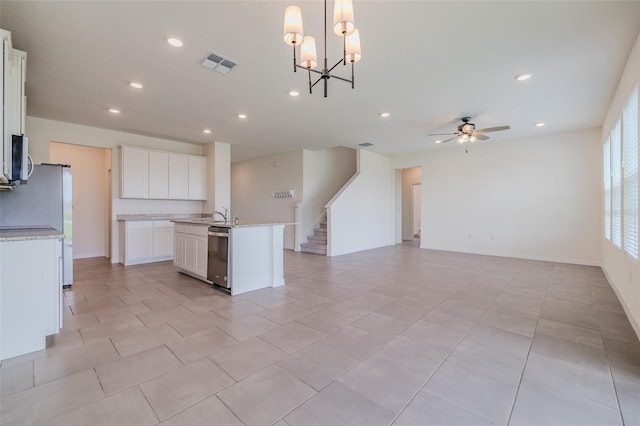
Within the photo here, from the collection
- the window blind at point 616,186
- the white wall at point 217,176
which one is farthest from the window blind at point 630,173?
the white wall at point 217,176

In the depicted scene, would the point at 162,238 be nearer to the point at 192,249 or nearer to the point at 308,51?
the point at 192,249

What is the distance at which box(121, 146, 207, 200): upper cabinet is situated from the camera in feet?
19.0

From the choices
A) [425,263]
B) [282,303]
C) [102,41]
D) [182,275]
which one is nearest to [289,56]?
[102,41]

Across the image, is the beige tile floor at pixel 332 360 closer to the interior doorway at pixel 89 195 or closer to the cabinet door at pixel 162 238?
the cabinet door at pixel 162 238

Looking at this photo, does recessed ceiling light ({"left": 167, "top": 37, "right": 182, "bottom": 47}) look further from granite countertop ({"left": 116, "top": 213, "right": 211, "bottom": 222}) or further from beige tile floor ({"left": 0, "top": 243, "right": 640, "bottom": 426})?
granite countertop ({"left": 116, "top": 213, "right": 211, "bottom": 222})

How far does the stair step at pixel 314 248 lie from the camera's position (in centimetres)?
719

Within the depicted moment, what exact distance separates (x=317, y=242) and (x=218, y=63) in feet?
17.2

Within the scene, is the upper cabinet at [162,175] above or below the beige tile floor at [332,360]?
above

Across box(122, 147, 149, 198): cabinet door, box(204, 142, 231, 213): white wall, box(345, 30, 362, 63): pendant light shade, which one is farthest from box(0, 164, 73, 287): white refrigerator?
box(345, 30, 362, 63): pendant light shade

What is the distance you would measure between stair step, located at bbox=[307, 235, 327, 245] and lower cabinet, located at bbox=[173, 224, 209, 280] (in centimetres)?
360

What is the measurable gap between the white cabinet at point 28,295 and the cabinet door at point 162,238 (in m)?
3.75

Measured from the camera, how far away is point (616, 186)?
13.1ft

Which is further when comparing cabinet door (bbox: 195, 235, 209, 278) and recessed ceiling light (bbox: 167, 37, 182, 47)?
cabinet door (bbox: 195, 235, 209, 278)

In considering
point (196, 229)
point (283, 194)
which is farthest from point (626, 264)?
point (283, 194)
